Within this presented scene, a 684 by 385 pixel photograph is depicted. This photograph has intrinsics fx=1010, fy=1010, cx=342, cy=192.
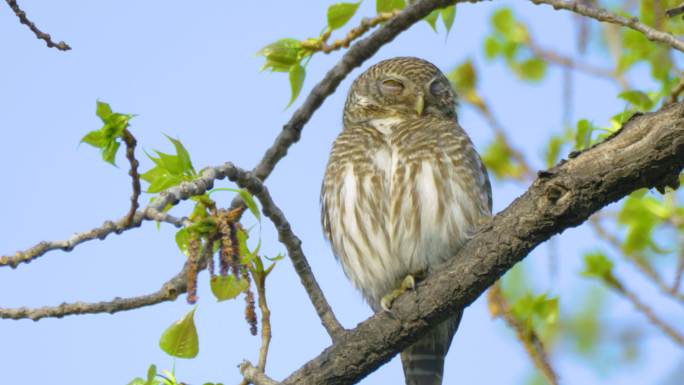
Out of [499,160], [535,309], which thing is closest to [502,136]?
[499,160]

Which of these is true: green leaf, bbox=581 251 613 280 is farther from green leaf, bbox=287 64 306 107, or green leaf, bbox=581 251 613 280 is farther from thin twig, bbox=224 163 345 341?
green leaf, bbox=287 64 306 107

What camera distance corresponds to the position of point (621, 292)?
4.68m

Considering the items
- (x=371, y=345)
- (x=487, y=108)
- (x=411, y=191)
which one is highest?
(x=487, y=108)

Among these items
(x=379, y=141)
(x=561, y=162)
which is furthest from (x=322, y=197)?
(x=561, y=162)

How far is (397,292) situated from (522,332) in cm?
54

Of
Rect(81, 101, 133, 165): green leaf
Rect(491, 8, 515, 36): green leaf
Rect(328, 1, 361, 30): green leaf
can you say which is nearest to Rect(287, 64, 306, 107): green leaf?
Rect(328, 1, 361, 30): green leaf

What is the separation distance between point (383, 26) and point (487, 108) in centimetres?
135

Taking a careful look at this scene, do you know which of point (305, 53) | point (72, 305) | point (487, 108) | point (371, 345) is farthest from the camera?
point (487, 108)

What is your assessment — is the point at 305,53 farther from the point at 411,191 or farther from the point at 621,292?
the point at 621,292

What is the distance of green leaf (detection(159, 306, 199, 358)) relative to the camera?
12.0 ft

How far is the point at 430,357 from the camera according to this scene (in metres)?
5.10

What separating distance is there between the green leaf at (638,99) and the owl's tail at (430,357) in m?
1.39

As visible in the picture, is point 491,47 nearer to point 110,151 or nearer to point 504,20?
point 504,20

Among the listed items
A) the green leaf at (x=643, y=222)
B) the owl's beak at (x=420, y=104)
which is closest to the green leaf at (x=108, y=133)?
the green leaf at (x=643, y=222)
